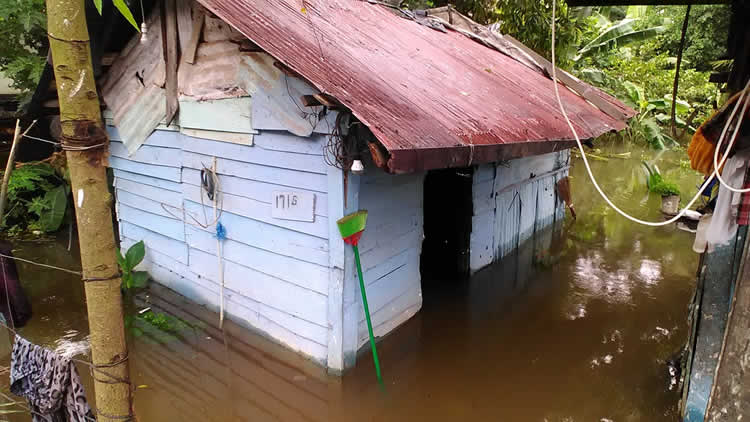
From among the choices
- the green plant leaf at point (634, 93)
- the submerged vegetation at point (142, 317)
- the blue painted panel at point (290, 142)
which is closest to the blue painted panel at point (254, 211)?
the blue painted panel at point (290, 142)

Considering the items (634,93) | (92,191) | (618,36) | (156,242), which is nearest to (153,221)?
(156,242)

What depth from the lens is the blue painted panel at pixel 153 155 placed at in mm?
5645

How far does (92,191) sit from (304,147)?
2.58 meters

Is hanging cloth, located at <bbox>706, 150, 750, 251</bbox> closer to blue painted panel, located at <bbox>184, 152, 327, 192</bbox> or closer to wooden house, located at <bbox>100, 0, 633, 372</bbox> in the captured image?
wooden house, located at <bbox>100, 0, 633, 372</bbox>

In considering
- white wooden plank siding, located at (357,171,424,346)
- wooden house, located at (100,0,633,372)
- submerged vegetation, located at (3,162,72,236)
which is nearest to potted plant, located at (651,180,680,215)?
wooden house, located at (100,0,633,372)

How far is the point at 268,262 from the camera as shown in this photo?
4.85m

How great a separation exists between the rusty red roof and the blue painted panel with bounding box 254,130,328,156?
65 cm

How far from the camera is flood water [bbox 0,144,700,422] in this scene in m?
4.38

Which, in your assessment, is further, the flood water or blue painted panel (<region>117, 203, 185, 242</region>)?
blue painted panel (<region>117, 203, 185, 242</region>)

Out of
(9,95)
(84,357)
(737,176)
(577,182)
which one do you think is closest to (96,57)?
(84,357)

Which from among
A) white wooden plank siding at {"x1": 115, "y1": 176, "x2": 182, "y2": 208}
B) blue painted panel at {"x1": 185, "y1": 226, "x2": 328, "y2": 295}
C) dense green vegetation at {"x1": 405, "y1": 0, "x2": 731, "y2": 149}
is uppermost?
dense green vegetation at {"x1": 405, "y1": 0, "x2": 731, "y2": 149}

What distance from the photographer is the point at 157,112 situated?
18.5ft

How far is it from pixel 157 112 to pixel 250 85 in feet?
6.32

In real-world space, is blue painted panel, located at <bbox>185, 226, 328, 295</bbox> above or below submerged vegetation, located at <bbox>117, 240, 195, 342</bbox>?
above
